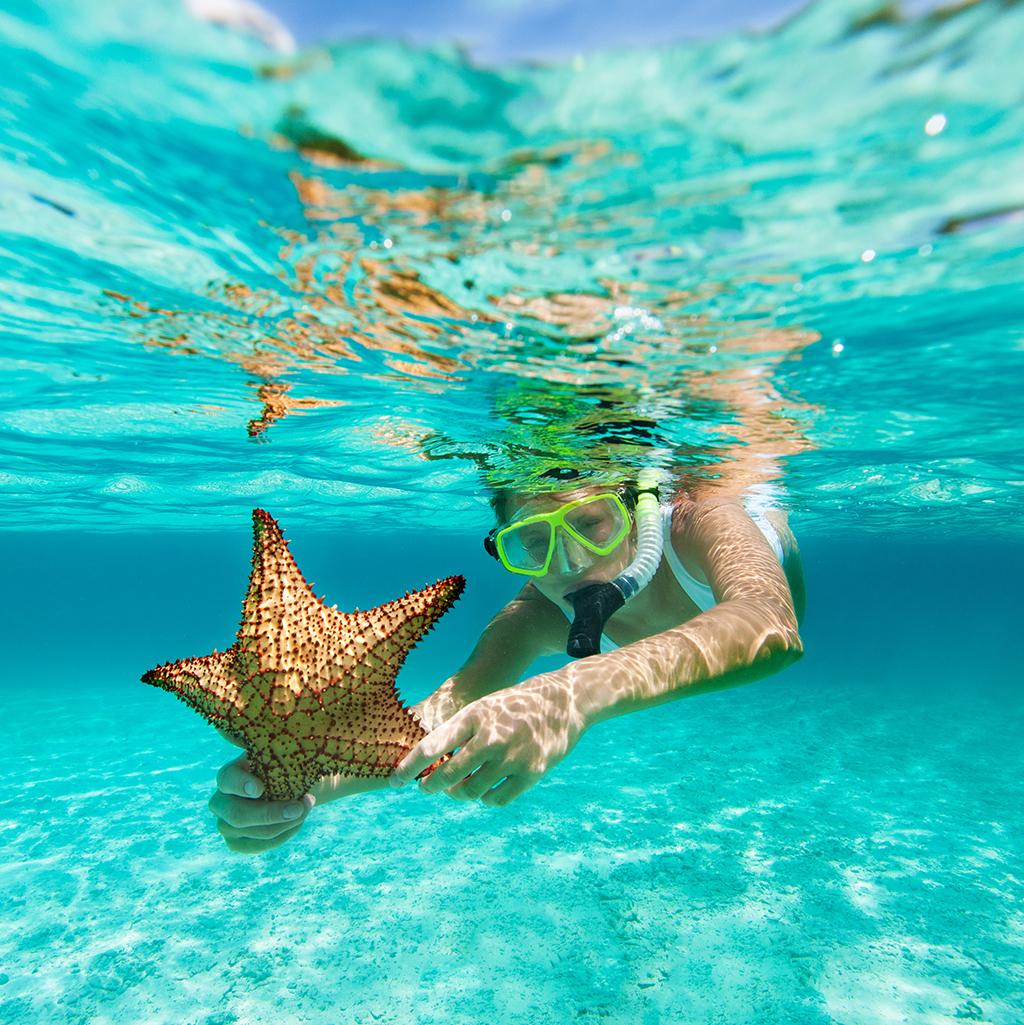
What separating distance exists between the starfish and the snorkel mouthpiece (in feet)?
5.29

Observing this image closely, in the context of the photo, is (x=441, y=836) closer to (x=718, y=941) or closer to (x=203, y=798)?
(x=718, y=941)

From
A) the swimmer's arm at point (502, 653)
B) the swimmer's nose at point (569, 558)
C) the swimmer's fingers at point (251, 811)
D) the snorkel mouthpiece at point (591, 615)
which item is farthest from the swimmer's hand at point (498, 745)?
the swimmer's nose at point (569, 558)

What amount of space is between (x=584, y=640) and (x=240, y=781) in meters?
2.15

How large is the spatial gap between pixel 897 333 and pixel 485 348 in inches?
178

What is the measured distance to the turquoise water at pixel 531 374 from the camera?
394 cm

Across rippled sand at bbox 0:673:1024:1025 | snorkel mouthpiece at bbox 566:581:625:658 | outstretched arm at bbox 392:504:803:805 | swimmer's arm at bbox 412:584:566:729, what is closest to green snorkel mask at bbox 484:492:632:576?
swimmer's arm at bbox 412:584:566:729

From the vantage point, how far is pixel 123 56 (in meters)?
3.71

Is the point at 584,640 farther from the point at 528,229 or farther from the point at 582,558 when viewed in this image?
the point at 528,229

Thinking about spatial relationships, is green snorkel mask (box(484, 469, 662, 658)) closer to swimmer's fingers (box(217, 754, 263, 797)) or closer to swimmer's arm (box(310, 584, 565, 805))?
swimmer's arm (box(310, 584, 565, 805))

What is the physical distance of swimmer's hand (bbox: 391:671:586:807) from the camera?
228 cm

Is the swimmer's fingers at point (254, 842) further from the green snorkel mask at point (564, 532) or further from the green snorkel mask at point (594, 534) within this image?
the green snorkel mask at point (564, 532)

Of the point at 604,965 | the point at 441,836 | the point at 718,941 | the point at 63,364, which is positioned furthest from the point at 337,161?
the point at 441,836

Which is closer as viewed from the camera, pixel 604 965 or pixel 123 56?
pixel 123 56

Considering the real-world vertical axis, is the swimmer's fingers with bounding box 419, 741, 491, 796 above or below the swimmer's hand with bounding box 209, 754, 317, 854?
above
